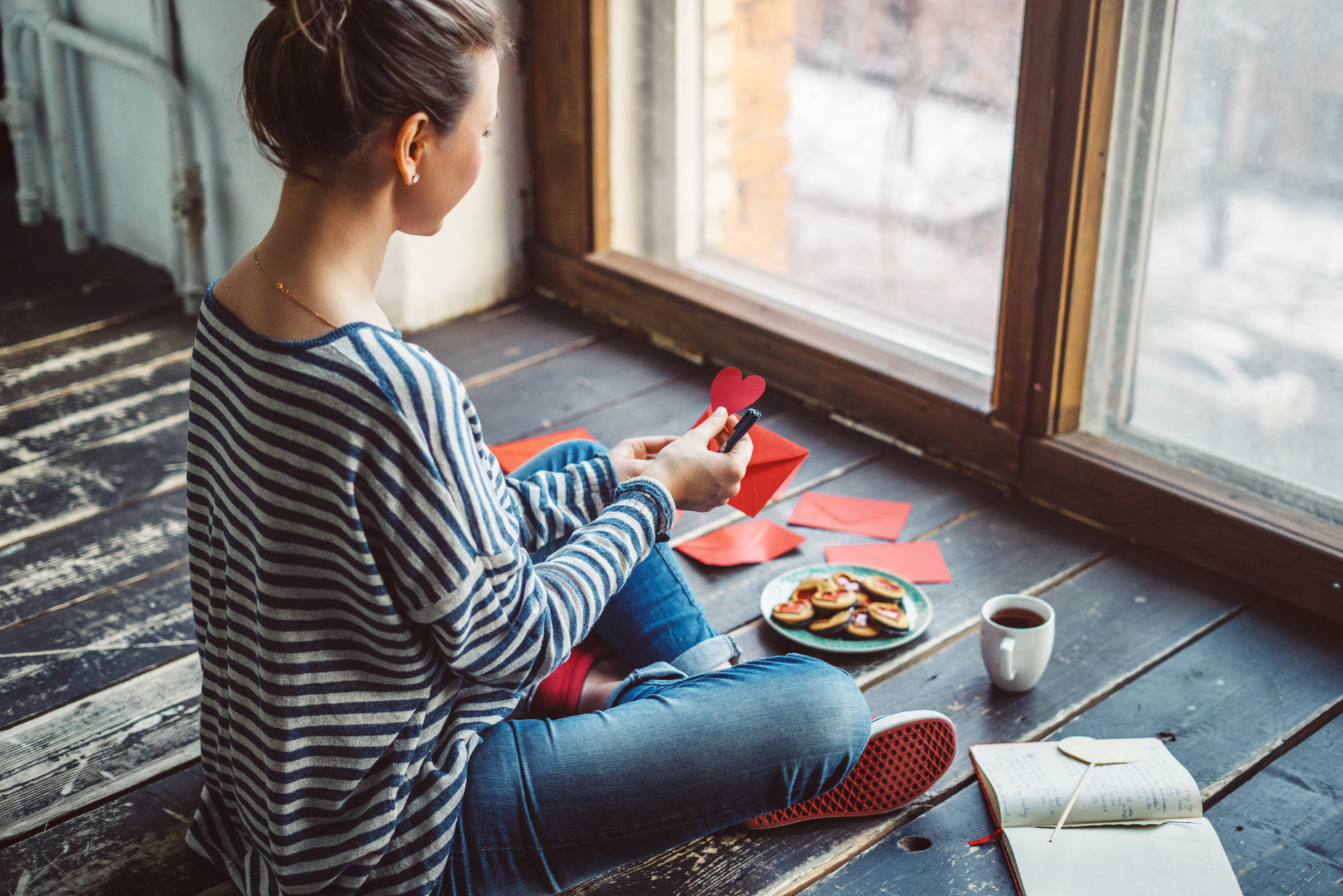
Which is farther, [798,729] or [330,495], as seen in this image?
[798,729]

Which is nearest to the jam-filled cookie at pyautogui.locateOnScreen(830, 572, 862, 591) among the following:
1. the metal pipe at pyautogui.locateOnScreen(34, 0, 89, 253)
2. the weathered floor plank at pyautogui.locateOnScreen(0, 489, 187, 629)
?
the weathered floor plank at pyautogui.locateOnScreen(0, 489, 187, 629)

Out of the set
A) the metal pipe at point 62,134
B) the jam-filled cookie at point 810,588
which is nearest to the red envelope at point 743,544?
the jam-filled cookie at point 810,588

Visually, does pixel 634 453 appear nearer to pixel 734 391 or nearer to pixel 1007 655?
pixel 734 391

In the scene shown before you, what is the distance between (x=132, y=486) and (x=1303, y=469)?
1.81 m

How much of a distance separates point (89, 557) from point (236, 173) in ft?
3.47

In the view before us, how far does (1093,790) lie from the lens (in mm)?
1325

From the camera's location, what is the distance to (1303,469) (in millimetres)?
1709

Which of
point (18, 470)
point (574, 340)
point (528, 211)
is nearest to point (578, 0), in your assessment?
point (528, 211)

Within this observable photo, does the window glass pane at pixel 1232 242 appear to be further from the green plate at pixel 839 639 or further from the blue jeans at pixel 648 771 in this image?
the blue jeans at pixel 648 771

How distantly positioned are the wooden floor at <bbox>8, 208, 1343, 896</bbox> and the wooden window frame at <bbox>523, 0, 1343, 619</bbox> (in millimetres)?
48

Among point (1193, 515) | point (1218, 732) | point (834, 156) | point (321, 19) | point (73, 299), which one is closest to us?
point (321, 19)

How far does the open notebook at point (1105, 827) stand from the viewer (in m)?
1.24

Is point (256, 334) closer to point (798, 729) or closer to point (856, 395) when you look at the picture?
point (798, 729)

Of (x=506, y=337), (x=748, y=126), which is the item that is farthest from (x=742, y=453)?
(x=506, y=337)
